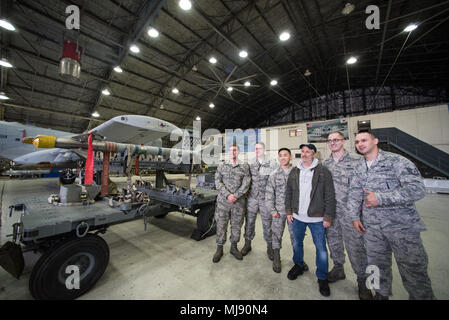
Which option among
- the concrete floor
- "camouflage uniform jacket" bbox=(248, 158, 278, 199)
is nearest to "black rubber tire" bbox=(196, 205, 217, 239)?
the concrete floor

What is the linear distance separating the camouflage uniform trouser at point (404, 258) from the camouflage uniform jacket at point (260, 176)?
148 centimetres

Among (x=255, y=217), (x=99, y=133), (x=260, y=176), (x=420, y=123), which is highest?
→ (x=420, y=123)

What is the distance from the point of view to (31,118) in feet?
50.0

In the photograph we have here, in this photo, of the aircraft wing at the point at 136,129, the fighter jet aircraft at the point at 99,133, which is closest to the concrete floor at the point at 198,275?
the fighter jet aircraft at the point at 99,133

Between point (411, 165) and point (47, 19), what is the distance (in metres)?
14.7

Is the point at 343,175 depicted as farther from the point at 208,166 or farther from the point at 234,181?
the point at 208,166

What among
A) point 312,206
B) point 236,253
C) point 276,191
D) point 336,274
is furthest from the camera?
point 236,253

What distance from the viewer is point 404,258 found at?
Answer: 1.57m

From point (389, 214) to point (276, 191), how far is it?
4.39 feet

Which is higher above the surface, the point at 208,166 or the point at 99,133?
the point at 99,133

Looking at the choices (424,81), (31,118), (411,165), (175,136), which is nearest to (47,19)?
(175,136)

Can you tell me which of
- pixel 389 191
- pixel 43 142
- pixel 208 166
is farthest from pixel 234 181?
pixel 43 142

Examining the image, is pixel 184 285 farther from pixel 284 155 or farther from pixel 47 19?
pixel 47 19

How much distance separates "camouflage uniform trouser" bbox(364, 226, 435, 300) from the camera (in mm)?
1523
